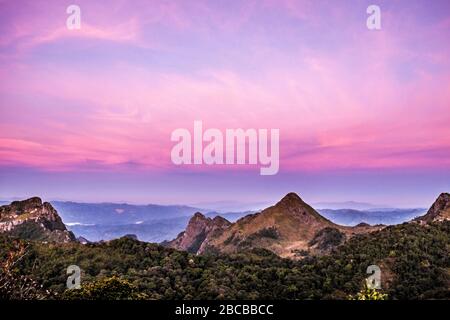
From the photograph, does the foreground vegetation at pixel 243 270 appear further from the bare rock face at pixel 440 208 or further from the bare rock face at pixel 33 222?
the bare rock face at pixel 440 208

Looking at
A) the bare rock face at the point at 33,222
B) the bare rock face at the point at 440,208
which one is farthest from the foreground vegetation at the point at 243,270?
the bare rock face at the point at 440,208

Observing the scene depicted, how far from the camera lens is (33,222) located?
14800cm

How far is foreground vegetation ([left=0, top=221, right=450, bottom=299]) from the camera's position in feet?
175

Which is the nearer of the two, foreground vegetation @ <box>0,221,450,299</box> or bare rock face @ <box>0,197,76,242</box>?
foreground vegetation @ <box>0,221,450,299</box>

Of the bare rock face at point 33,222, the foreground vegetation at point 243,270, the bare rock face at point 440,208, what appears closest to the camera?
the foreground vegetation at point 243,270

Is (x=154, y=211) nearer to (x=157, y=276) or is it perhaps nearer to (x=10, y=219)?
(x=157, y=276)

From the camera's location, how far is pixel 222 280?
58.0 metres

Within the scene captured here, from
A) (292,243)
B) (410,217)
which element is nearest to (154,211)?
(410,217)

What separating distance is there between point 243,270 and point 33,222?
356 ft

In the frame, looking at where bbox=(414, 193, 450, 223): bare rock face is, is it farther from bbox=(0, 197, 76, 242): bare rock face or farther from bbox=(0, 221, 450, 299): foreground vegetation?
bbox=(0, 197, 76, 242): bare rock face

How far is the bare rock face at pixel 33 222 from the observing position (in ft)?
454

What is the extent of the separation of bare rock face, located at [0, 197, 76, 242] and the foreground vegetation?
6639 cm

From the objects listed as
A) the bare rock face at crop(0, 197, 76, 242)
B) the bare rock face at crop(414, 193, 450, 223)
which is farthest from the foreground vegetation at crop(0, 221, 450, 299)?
the bare rock face at crop(414, 193, 450, 223)

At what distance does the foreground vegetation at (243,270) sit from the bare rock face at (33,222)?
218 feet
